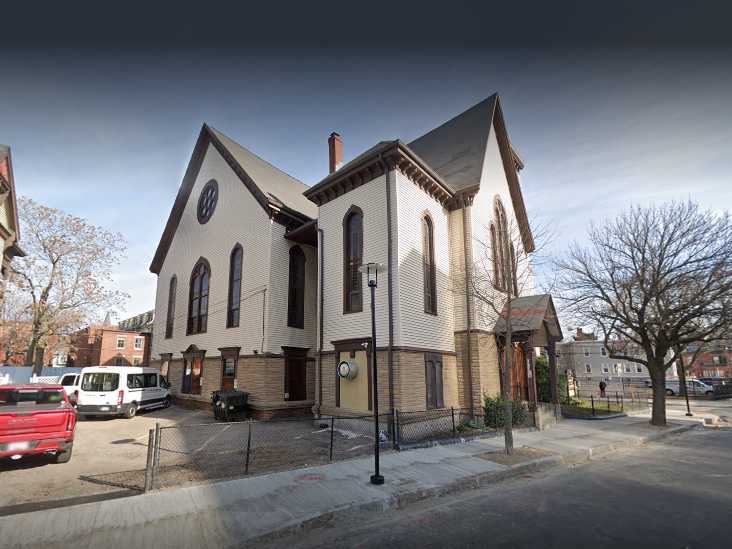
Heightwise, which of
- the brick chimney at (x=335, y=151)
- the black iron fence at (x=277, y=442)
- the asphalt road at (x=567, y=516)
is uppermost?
the brick chimney at (x=335, y=151)

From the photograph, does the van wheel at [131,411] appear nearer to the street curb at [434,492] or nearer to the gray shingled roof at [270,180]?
the gray shingled roof at [270,180]

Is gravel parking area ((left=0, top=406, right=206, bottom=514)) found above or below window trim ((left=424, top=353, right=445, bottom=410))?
below

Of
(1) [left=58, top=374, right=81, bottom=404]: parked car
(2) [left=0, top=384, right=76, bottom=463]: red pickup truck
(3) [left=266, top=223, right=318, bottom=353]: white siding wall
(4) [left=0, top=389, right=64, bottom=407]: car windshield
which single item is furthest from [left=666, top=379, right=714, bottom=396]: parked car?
(4) [left=0, top=389, right=64, bottom=407]: car windshield

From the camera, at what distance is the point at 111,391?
16.3 metres

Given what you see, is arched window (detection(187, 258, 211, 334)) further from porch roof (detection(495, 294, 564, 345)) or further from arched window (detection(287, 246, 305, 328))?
porch roof (detection(495, 294, 564, 345))

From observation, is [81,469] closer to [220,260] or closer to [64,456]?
[64,456]

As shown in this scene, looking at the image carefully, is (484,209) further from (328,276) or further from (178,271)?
(178,271)

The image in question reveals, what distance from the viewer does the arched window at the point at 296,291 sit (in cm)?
1848

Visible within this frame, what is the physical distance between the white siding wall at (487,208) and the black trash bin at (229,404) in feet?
33.0

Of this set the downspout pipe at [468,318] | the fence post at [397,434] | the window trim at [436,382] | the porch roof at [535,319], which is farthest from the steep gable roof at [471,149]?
the fence post at [397,434]

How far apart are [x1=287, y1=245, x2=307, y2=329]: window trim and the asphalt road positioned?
11837mm

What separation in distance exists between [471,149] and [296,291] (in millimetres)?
10675

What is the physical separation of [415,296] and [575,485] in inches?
303

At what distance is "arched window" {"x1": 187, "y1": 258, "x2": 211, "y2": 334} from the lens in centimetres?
2233
